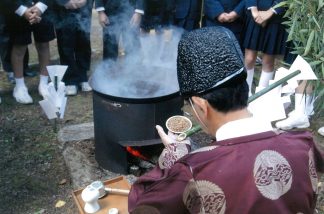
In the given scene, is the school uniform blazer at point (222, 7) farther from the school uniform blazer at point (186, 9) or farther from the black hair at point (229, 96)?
the black hair at point (229, 96)

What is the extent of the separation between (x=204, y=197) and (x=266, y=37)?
4.45m

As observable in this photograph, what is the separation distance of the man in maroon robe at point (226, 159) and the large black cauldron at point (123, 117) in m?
1.98

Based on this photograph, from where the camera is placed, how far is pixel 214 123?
1.70 m

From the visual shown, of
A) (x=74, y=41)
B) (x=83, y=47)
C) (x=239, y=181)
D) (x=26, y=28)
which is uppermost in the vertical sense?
(x=239, y=181)

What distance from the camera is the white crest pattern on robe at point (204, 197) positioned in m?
1.52

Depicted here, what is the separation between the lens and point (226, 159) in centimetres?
154

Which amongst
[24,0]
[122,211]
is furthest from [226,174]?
[24,0]

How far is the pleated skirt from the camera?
5.40 metres

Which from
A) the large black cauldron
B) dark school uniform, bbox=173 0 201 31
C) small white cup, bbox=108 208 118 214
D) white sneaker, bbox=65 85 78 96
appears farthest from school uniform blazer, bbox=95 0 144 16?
small white cup, bbox=108 208 118 214

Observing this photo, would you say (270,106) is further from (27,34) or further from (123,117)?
(27,34)

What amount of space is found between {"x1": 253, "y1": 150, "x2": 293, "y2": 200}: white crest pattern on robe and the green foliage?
2370mm

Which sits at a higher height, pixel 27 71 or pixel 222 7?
pixel 222 7

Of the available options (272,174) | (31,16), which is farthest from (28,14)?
(272,174)

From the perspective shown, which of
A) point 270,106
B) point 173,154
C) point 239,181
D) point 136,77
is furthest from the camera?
point 136,77
